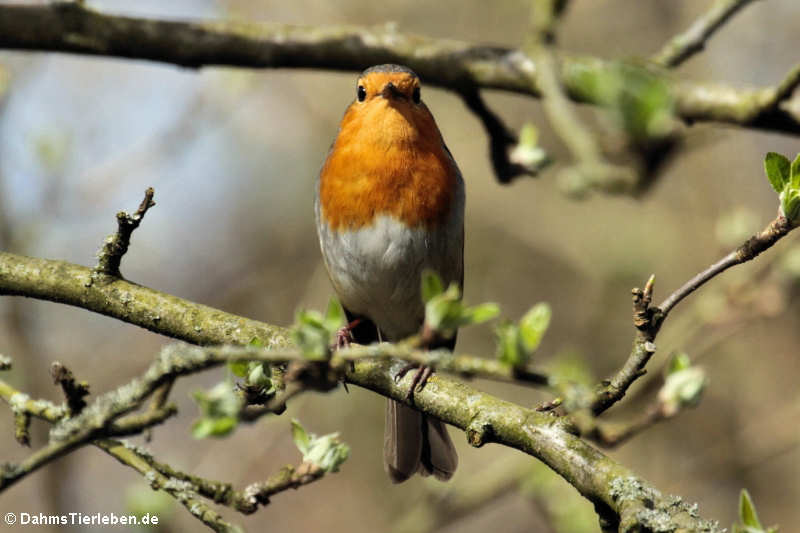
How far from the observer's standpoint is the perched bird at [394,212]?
3857mm

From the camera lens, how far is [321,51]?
3.86 metres

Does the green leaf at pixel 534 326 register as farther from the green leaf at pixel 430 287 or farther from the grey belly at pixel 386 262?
the grey belly at pixel 386 262

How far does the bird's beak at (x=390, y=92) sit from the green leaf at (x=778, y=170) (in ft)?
7.16

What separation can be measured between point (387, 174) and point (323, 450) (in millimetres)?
1872

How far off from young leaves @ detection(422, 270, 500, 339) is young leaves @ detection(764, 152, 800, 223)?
30.3 inches

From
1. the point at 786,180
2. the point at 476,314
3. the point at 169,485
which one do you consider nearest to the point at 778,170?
the point at 786,180

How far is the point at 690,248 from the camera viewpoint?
7.43 meters

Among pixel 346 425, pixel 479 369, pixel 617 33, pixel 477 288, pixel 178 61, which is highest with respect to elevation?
pixel 617 33

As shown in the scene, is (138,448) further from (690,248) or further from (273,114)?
(273,114)

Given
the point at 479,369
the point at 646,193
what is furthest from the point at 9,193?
the point at 479,369

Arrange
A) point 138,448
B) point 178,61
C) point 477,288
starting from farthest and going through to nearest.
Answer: point 477,288
point 178,61
point 138,448

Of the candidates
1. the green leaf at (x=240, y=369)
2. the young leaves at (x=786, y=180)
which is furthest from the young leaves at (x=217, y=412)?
the young leaves at (x=786, y=180)

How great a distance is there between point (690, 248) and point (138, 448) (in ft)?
20.1

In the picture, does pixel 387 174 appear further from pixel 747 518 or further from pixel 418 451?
pixel 747 518
